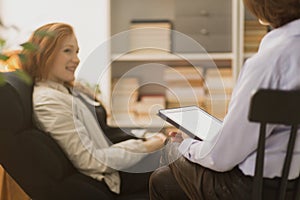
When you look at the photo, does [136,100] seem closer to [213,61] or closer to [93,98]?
[213,61]

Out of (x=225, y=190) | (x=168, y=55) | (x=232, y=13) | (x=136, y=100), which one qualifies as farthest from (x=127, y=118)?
(x=225, y=190)

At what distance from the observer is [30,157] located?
2.22 m

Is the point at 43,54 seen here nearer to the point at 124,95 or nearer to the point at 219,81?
the point at 124,95

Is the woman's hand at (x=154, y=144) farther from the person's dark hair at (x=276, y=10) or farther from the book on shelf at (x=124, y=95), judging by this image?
the book on shelf at (x=124, y=95)

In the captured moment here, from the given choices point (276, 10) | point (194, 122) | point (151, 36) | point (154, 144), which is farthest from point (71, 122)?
point (151, 36)

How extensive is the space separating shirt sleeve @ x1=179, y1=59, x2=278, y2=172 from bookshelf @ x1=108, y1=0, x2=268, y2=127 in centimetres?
224

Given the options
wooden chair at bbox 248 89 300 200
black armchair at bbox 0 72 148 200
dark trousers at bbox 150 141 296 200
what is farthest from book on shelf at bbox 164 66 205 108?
wooden chair at bbox 248 89 300 200

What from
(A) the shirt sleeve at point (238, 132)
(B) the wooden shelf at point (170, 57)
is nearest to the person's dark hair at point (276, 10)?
(A) the shirt sleeve at point (238, 132)

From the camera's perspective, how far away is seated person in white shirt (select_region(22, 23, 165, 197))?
7.61ft

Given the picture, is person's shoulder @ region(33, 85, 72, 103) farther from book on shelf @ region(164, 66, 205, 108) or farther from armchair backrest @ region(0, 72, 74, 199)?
book on shelf @ region(164, 66, 205, 108)

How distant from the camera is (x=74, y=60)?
258 cm

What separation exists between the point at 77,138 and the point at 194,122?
1.62 ft

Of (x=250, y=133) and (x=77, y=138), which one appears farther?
(x=77, y=138)

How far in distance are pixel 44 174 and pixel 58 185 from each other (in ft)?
0.22
